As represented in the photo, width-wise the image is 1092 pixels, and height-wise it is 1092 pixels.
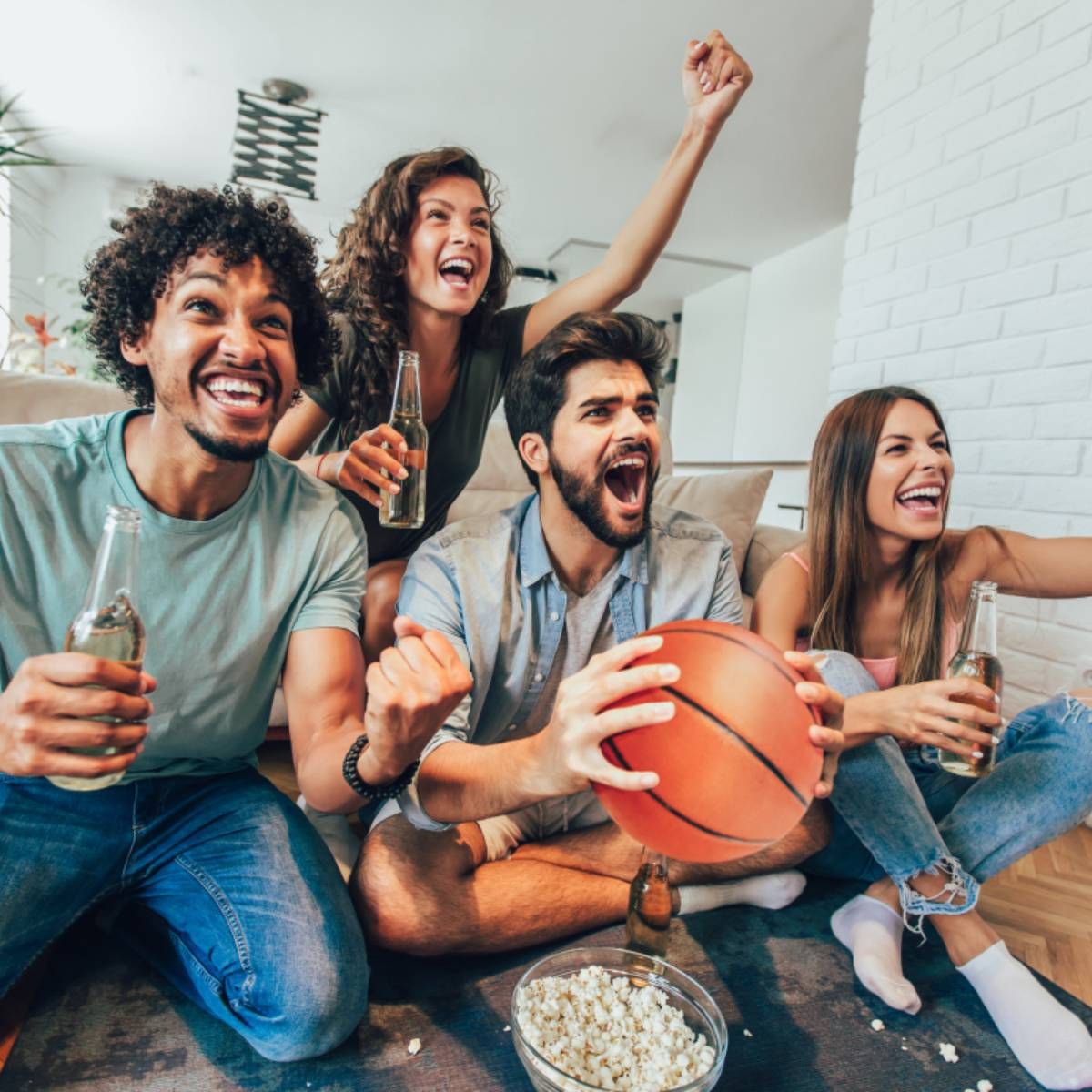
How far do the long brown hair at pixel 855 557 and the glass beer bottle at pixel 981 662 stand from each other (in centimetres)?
34

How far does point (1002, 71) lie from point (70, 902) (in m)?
3.38

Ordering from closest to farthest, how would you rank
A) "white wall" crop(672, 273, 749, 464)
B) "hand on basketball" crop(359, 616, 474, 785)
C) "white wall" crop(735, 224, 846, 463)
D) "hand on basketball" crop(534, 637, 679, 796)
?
"hand on basketball" crop(534, 637, 679, 796) < "hand on basketball" crop(359, 616, 474, 785) < "white wall" crop(735, 224, 846, 463) < "white wall" crop(672, 273, 749, 464)

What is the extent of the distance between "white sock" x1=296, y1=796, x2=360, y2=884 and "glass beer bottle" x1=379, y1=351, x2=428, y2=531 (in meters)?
0.69

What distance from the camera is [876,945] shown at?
1.48 m

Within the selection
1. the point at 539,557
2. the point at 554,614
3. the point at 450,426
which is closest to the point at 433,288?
the point at 450,426

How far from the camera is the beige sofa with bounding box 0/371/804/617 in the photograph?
7.67 ft

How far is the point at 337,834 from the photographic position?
177cm

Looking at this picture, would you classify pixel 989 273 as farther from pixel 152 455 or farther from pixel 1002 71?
pixel 152 455

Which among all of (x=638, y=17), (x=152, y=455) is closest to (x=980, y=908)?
(x=152, y=455)

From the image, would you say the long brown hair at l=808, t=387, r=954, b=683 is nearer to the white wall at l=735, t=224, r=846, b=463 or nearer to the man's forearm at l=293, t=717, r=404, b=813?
the man's forearm at l=293, t=717, r=404, b=813

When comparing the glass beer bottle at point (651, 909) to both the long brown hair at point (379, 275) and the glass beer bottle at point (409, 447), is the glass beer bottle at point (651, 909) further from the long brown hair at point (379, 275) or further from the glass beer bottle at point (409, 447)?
the long brown hair at point (379, 275)

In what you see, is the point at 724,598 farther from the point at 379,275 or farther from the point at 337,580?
the point at 379,275

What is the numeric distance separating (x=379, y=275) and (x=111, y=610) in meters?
1.12

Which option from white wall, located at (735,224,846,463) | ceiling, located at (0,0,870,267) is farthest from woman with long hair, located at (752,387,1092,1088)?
white wall, located at (735,224,846,463)
